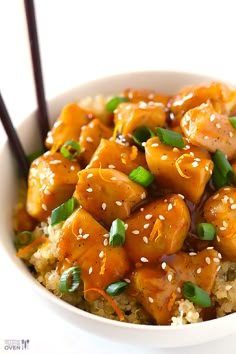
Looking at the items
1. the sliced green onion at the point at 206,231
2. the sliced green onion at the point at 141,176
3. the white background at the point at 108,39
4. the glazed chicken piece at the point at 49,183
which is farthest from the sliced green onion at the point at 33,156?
the sliced green onion at the point at 206,231

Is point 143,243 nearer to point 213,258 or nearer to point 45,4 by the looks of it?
point 213,258

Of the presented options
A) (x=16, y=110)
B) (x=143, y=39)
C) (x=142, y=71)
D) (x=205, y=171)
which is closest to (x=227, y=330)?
(x=205, y=171)

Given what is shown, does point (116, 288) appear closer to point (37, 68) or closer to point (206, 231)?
point (206, 231)

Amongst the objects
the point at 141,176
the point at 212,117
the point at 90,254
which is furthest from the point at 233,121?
the point at 90,254

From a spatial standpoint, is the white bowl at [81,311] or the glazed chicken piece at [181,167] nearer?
the white bowl at [81,311]

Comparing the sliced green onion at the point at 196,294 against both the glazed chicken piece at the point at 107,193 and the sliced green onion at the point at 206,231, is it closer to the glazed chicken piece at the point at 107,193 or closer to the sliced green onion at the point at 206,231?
the sliced green onion at the point at 206,231
